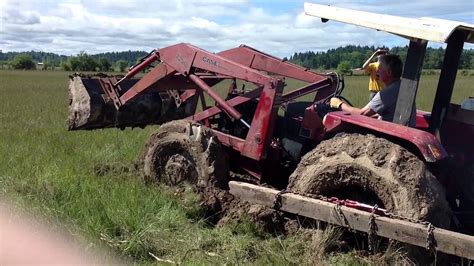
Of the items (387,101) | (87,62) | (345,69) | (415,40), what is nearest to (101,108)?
(387,101)

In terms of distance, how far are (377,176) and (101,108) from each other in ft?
13.4

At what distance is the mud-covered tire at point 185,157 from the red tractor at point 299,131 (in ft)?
0.04

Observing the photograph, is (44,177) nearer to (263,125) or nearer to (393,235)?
(263,125)

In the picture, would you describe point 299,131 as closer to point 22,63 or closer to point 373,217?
point 373,217

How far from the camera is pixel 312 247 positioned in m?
4.48

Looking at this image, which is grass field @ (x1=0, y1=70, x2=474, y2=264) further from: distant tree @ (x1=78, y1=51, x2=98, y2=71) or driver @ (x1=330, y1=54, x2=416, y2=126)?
distant tree @ (x1=78, y1=51, x2=98, y2=71)

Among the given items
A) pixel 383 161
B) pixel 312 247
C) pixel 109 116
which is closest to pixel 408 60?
pixel 383 161

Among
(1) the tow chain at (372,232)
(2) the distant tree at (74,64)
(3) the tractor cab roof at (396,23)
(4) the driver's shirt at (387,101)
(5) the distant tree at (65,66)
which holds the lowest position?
(5) the distant tree at (65,66)

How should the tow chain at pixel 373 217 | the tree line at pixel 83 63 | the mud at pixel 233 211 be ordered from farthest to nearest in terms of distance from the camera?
1. the tree line at pixel 83 63
2. the mud at pixel 233 211
3. the tow chain at pixel 373 217

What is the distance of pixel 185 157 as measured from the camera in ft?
19.9

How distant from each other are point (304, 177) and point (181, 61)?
7.70 feet

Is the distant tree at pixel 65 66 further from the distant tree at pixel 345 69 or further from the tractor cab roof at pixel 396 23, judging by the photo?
the tractor cab roof at pixel 396 23

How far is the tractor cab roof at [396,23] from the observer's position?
424cm

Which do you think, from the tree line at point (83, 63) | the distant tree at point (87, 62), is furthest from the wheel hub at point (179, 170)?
the distant tree at point (87, 62)
